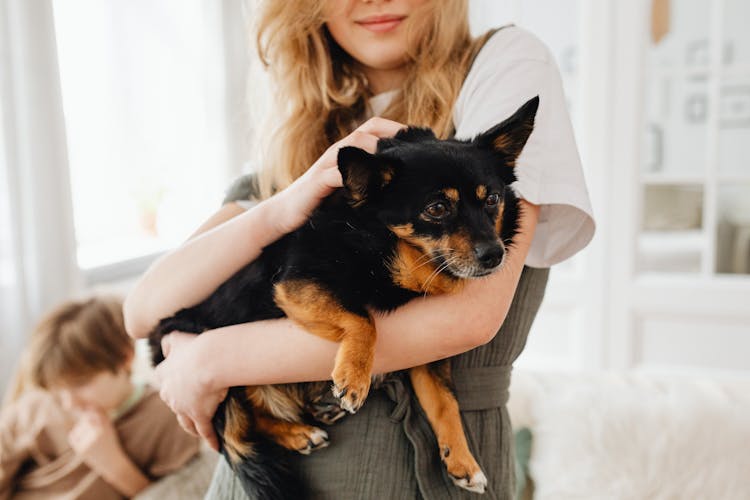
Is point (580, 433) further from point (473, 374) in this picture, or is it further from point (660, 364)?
point (660, 364)

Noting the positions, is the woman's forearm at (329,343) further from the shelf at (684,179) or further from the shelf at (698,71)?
the shelf at (698,71)

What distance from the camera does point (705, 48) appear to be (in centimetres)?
326

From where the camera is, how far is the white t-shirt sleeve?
966 mm

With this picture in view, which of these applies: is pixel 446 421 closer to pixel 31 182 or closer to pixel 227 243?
pixel 227 243

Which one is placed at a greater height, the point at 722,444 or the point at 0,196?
the point at 0,196

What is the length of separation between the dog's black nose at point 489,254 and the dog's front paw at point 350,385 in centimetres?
23

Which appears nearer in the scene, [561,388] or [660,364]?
[561,388]

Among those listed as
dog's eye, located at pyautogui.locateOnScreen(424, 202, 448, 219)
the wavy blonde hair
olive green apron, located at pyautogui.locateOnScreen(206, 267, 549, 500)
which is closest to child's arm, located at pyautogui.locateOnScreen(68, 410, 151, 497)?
olive green apron, located at pyautogui.locateOnScreen(206, 267, 549, 500)

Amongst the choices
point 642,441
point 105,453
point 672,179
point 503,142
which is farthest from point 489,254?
point 672,179

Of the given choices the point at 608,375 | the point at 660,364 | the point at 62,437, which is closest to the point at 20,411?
the point at 62,437

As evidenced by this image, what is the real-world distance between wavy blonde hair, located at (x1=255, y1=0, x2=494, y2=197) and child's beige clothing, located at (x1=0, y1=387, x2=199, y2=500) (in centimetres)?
127

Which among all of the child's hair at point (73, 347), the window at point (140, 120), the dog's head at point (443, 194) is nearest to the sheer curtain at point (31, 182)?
the child's hair at point (73, 347)

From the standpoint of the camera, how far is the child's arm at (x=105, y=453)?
6.59ft

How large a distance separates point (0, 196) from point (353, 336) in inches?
72.7
